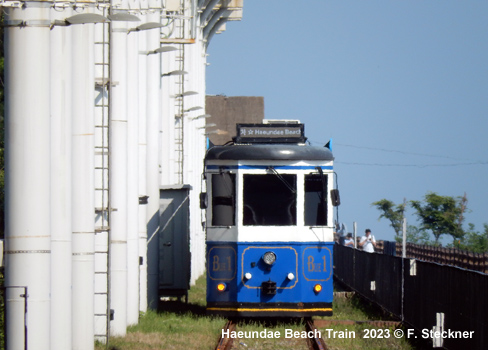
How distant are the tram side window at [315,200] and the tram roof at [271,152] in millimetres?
414

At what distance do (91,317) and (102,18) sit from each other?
477cm

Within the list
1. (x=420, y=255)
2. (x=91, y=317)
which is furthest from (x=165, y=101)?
(x=420, y=255)

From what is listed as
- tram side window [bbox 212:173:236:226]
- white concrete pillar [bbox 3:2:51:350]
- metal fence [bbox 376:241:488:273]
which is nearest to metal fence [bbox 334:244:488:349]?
tram side window [bbox 212:173:236:226]

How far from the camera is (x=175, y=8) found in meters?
28.9

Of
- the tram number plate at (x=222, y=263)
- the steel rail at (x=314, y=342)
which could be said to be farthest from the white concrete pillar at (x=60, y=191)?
the tram number plate at (x=222, y=263)

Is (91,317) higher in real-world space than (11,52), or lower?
lower

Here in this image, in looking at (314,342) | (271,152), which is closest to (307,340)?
(314,342)

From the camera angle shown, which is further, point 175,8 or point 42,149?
point 175,8

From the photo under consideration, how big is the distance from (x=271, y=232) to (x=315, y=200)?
1.03m

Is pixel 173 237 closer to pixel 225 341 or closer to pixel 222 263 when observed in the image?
pixel 222 263

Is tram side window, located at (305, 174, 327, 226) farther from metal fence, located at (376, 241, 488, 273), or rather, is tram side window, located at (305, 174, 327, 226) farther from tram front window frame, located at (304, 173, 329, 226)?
metal fence, located at (376, 241, 488, 273)

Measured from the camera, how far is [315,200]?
2131cm

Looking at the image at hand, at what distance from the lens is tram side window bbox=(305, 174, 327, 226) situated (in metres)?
21.3

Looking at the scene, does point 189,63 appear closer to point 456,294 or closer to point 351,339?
point 351,339
